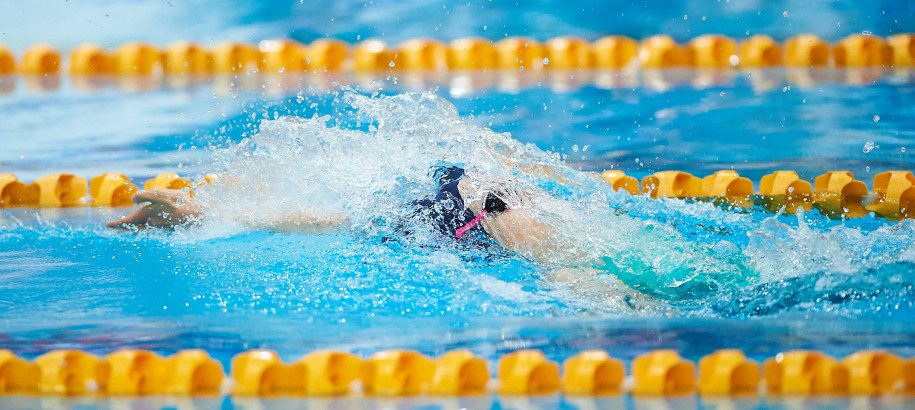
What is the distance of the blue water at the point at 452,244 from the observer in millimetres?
1907

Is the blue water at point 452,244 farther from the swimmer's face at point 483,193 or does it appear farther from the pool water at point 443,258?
the swimmer's face at point 483,193

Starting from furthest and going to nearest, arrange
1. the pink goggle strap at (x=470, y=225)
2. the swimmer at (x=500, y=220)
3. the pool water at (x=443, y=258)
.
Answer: the pink goggle strap at (x=470, y=225), the swimmer at (x=500, y=220), the pool water at (x=443, y=258)

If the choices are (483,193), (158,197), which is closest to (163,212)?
(158,197)

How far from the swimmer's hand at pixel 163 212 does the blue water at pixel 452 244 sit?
0.05 meters

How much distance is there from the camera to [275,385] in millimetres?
1682

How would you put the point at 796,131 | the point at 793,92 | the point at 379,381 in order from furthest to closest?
the point at 793,92
the point at 796,131
the point at 379,381

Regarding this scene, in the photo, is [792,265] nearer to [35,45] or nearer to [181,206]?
[181,206]

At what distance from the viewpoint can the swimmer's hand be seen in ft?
8.50

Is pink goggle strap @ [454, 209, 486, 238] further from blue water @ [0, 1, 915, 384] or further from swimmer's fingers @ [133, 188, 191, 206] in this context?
swimmer's fingers @ [133, 188, 191, 206]

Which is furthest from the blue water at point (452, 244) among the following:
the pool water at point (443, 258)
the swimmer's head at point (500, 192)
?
the swimmer's head at point (500, 192)

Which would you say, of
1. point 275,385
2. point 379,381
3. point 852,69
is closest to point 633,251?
point 379,381

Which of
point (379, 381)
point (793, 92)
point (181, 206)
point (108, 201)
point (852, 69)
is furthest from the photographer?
point (852, 69)

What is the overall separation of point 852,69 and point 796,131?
0.84 meters

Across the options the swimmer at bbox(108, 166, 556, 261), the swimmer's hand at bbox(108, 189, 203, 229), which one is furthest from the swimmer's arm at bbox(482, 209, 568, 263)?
the swimmer's hand at bbox(108, 189, 203, 229)
